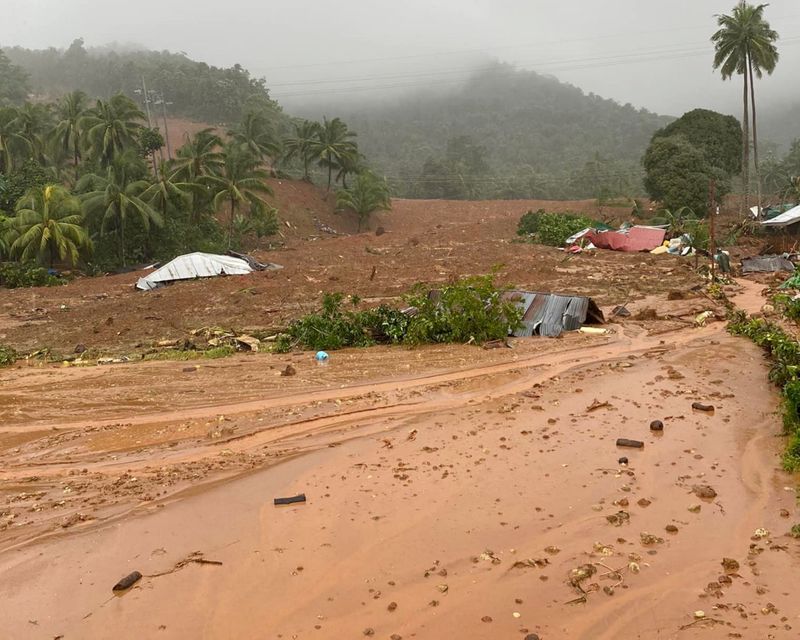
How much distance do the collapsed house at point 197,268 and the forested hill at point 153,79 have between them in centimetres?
3165

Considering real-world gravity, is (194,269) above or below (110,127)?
below

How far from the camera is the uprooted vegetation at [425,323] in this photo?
41.7 ft

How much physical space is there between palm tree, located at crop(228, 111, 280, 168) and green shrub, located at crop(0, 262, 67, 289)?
1761 centimetres

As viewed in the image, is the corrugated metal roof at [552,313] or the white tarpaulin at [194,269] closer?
the corrugated metal roof at [552,313]

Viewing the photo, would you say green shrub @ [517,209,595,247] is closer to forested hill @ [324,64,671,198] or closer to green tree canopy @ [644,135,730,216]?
green tree canopy @ [644,135,730,216]

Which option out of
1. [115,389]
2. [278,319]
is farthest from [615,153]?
[115,389]

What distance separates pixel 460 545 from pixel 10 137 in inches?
1541

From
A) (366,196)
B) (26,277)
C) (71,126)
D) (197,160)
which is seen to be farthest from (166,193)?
(366,196)

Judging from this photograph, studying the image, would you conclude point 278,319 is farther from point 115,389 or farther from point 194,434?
point 194,434

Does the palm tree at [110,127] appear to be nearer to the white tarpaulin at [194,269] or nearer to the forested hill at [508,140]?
the white tarpaulin at [194,269]

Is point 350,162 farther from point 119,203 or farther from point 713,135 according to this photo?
point 713,135

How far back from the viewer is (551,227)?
31641mm

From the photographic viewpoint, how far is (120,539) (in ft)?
18.0

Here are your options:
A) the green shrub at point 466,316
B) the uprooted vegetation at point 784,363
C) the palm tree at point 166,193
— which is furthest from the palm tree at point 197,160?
the uprooted vegetation at point 784,363
